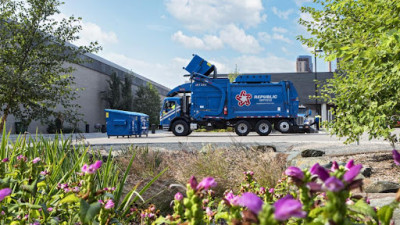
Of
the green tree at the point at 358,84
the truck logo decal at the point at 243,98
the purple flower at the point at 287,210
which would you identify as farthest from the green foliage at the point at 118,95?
the purple flower at the point at 287,210

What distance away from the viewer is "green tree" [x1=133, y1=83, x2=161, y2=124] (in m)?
42.3

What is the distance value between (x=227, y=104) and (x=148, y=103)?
23270mm

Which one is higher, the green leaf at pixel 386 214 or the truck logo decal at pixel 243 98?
the truck logo decal at pixel 243 98

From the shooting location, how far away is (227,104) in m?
20.8

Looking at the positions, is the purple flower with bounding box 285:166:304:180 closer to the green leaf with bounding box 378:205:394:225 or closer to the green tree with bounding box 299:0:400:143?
the green leaf with bounding box 378:205:394:225

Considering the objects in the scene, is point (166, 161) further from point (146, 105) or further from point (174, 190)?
point (146, 105)

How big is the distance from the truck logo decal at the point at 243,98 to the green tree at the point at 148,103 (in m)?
22.6

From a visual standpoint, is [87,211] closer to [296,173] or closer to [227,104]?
[296,173]

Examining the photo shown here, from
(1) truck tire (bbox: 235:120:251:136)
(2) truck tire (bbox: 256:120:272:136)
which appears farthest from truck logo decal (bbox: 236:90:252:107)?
(2) truck tire (bbox: 256:120:272:136)

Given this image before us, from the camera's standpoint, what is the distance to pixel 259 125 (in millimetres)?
20625

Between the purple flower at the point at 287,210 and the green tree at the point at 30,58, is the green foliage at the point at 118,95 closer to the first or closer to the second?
the green tree at the point at 30,58

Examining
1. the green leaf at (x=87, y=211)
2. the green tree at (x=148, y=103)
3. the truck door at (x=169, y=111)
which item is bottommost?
the green leaf at (x=87, y=211)

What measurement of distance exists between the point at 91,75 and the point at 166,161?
113ft

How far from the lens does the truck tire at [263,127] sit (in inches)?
808
